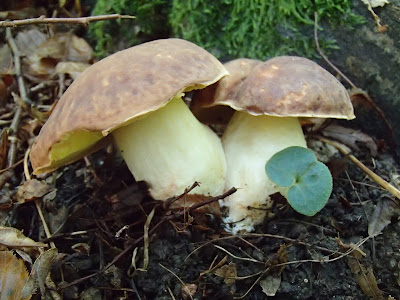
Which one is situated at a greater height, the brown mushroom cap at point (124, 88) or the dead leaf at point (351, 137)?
the brown mushroom cap at point (124, 88)

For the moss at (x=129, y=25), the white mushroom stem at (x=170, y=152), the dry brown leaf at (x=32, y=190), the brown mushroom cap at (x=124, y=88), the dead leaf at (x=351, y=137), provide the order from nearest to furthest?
1. the brown mushroom cap at (x=124, y=88)
2. the white mushroom stem at (x=170, y=152)
3. the dry brown leaf at (x=32, y=190)
4. the dead leaf at (x=351, y=137)
5. the moss at (x=129, y=25)

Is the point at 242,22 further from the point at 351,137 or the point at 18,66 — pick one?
the point at 18,66

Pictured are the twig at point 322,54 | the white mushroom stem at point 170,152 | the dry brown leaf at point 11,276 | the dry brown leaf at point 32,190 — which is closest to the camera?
the dry brown leaf at point 11,276

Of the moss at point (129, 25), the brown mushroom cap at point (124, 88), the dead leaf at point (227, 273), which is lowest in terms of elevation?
the dead leaf at point (227, 273)

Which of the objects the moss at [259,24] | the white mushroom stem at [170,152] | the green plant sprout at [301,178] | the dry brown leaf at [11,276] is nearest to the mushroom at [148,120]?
the white mushroom stem at [170,152]

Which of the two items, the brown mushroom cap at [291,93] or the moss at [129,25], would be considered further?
the moss at [129,25]

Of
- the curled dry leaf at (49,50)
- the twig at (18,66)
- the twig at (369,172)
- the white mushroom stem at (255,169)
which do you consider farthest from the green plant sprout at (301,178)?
the curled dry leaf at (49,50)

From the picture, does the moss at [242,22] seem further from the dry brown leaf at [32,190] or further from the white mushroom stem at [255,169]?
the dry brown leaf at [32,190]
